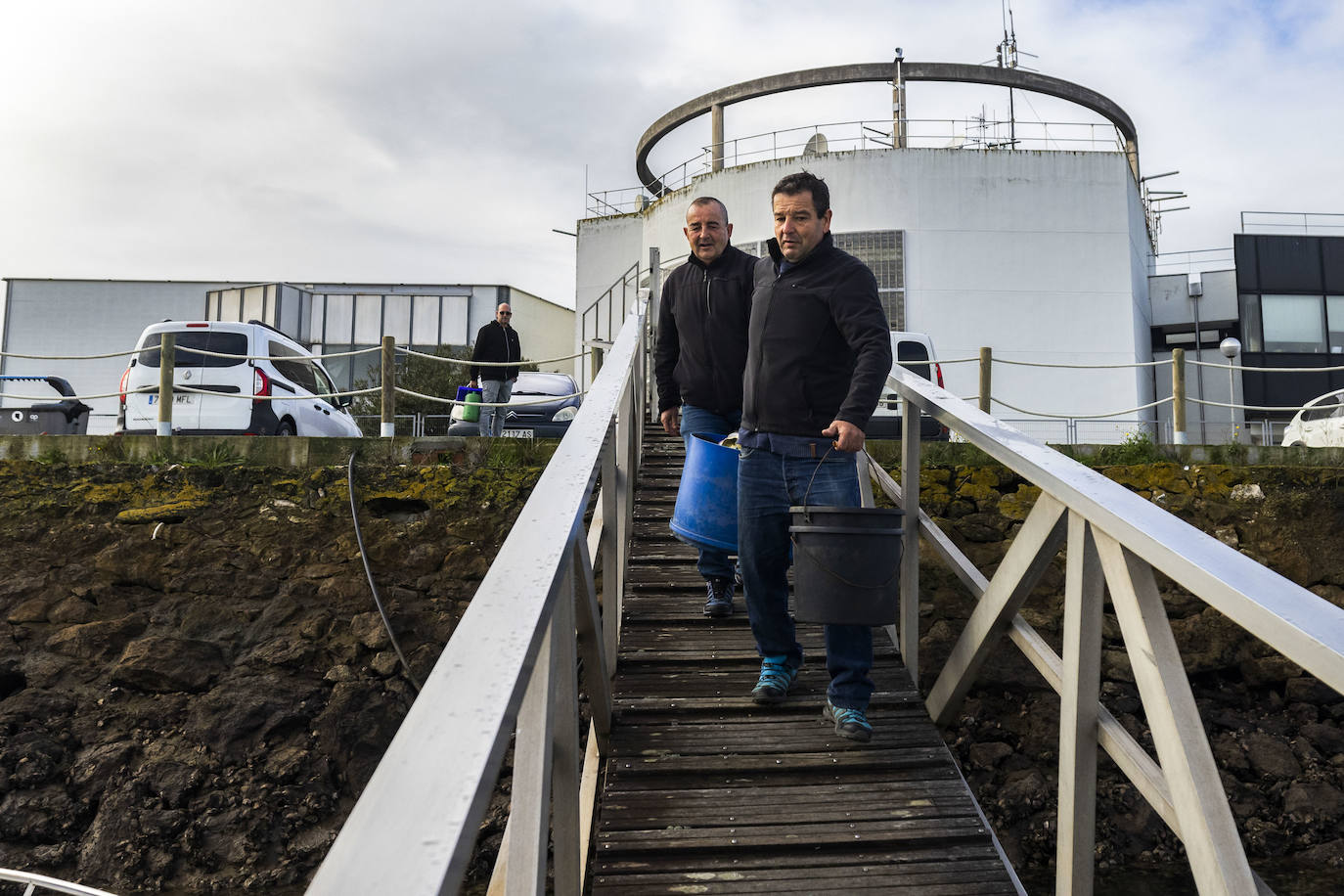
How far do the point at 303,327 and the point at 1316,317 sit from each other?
27559mm

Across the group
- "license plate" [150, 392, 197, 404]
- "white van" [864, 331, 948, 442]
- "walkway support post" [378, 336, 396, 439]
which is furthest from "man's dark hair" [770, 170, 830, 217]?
"license plate" [150, 392, 197, 404]

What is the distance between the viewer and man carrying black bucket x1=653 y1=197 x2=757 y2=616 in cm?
431

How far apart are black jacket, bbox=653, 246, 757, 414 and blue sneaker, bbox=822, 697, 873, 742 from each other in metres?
1.71

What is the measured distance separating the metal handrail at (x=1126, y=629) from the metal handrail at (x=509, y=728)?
3.71ft

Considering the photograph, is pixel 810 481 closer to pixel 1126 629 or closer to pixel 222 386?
pixel 1126 629

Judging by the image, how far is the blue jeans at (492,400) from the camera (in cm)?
902

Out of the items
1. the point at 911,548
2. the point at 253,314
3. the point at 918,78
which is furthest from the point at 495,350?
the point at 253,314

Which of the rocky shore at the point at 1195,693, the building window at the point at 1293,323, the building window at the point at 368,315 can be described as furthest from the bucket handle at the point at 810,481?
the building window at the point at 368,315

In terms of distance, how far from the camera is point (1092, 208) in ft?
54.5

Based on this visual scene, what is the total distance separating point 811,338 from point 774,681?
1139 millimetres

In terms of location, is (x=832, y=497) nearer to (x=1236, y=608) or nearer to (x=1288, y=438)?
(x=1236, y=608)

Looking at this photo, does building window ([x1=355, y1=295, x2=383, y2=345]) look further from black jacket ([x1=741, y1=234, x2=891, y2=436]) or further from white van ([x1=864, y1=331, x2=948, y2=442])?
black jacket ([x1=741, y1=234, x2=891, y2=436])

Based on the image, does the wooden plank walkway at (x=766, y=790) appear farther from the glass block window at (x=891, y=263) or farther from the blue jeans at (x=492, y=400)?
the glass block window at (x=891, y=263)

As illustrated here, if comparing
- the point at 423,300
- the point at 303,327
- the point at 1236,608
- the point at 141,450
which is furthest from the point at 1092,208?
the point at 303,327
